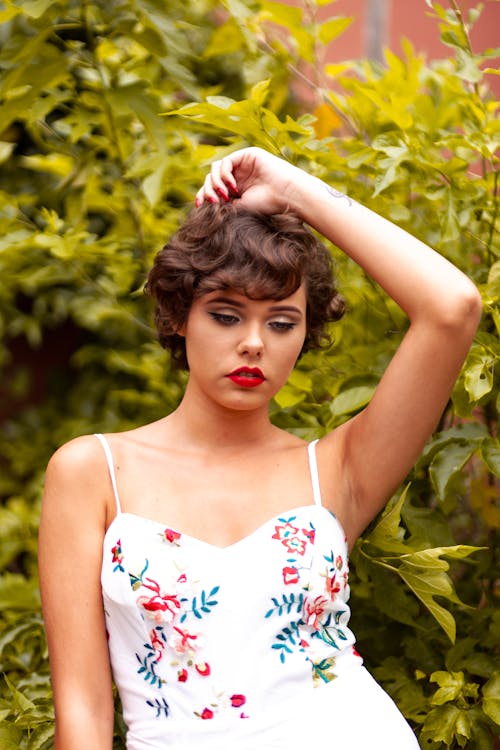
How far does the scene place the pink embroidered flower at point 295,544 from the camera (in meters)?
1.76

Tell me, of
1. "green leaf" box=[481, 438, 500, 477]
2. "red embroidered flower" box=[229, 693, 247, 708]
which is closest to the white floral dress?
"red embroidered flower" box=[229, 693, 247, 708]

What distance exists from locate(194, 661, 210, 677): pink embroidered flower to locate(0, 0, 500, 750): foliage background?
36cm

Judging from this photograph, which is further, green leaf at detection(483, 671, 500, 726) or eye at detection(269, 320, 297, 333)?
green leaf at detection(483, 671, 500, 726)

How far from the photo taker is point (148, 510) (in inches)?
70.1

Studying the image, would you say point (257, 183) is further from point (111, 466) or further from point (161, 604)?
point (161, 604)

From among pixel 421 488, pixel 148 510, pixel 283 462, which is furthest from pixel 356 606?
pixel 148 510

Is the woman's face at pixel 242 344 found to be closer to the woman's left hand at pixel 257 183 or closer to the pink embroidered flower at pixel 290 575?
the woman's left hand at pixel 257 183

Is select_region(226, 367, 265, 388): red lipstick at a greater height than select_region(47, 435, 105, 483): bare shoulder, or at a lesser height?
greater

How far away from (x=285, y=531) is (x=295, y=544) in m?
0.03

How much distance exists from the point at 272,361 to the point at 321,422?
23.3 inches

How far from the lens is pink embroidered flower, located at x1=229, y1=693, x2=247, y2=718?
5.55 feet

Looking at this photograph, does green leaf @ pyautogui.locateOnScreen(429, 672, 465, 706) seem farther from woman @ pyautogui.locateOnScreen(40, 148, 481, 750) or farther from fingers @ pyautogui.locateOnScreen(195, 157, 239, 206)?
fingers @ pyautogui.locateOnScreen(195, 157, 239, 206)

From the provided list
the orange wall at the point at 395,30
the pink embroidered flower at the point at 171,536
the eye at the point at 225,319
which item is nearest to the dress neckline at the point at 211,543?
the pink embroidered flower at the point at 171,536

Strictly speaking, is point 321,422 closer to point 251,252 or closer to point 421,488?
point 421,488
